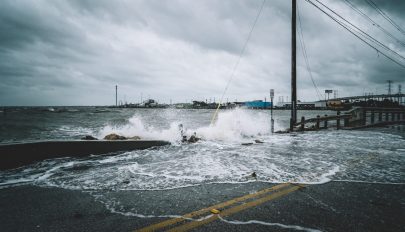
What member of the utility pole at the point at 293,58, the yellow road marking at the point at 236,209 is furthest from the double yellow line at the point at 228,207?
the utility pole at the point at 293,58

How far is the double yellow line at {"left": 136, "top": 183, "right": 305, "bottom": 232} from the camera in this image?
2783 mm

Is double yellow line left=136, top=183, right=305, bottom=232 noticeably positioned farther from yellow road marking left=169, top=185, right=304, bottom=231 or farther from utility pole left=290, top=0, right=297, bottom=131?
utility pole left=290, top=0, right=297, bottom=131

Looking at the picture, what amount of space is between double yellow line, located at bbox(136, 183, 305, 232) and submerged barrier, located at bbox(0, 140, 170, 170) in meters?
5.64

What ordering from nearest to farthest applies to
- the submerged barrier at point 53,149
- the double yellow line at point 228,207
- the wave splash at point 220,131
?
the double yellow line at point 228,207, the submerged barrier at point 53,149, the wave splash at point 220,131

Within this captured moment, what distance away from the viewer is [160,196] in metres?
3.88

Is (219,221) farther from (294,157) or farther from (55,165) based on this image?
(55,165)

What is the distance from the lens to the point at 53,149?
6.82m

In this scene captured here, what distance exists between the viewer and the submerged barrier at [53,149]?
19.1 feet

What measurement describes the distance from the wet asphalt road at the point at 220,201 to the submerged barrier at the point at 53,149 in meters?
→ 2.20

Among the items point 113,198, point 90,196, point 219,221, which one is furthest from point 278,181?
point 90,196

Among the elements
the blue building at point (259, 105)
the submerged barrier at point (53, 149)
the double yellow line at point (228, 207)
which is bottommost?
the double yellow line at point (228, 207)

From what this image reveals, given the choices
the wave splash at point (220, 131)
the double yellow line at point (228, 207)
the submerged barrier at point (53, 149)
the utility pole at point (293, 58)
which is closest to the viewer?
the double yellow line at point (228, 207)

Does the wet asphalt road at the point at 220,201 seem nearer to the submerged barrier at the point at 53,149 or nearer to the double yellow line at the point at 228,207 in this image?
the double yellow line at the point at 228,207

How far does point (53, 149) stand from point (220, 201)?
20.2ft
